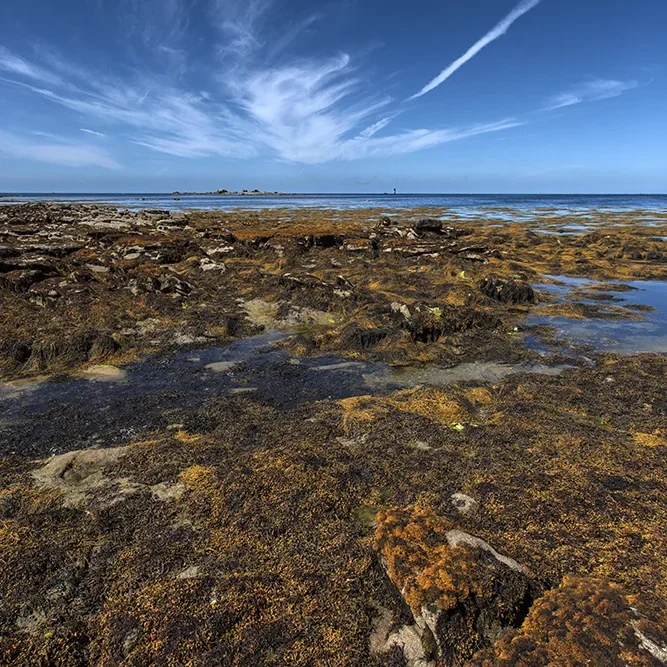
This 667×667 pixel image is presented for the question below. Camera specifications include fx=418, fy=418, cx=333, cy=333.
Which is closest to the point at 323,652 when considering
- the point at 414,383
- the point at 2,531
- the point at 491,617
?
the point at 491,617

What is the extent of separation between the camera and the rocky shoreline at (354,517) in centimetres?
328

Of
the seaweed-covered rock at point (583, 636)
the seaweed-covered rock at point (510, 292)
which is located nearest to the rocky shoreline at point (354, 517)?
the seaweed-covered rock at point (583, 636)

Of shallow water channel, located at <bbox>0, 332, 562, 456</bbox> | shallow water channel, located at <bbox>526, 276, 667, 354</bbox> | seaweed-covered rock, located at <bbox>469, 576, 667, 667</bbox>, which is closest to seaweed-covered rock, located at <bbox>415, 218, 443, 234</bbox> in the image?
shallow water channel, located at <bbox>526, 276, 667, 354</bbox>

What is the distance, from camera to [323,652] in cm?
323

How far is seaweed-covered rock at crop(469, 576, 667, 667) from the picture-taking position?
9.41 feet

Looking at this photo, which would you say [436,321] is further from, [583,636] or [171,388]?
[583,636]

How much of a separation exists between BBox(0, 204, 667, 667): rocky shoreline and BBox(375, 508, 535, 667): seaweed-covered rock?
15mm

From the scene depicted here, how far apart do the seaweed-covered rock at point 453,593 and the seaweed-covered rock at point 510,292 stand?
43.7ft

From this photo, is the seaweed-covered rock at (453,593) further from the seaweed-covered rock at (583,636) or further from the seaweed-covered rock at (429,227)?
the seaweed-covered rock at (429,227)

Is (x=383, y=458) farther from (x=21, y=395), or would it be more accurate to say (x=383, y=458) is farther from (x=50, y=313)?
(x=50, y=313)

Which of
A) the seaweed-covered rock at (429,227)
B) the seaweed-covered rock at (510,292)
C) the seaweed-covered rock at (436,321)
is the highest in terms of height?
the seaweed-covered rock at (436,321)

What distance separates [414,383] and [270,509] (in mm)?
4956

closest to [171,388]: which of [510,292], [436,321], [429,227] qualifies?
[436,321]

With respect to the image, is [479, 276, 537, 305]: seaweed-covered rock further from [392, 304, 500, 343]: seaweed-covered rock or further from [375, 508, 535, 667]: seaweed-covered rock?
[375, 508, 535, 667]: seaweed-covered rock
